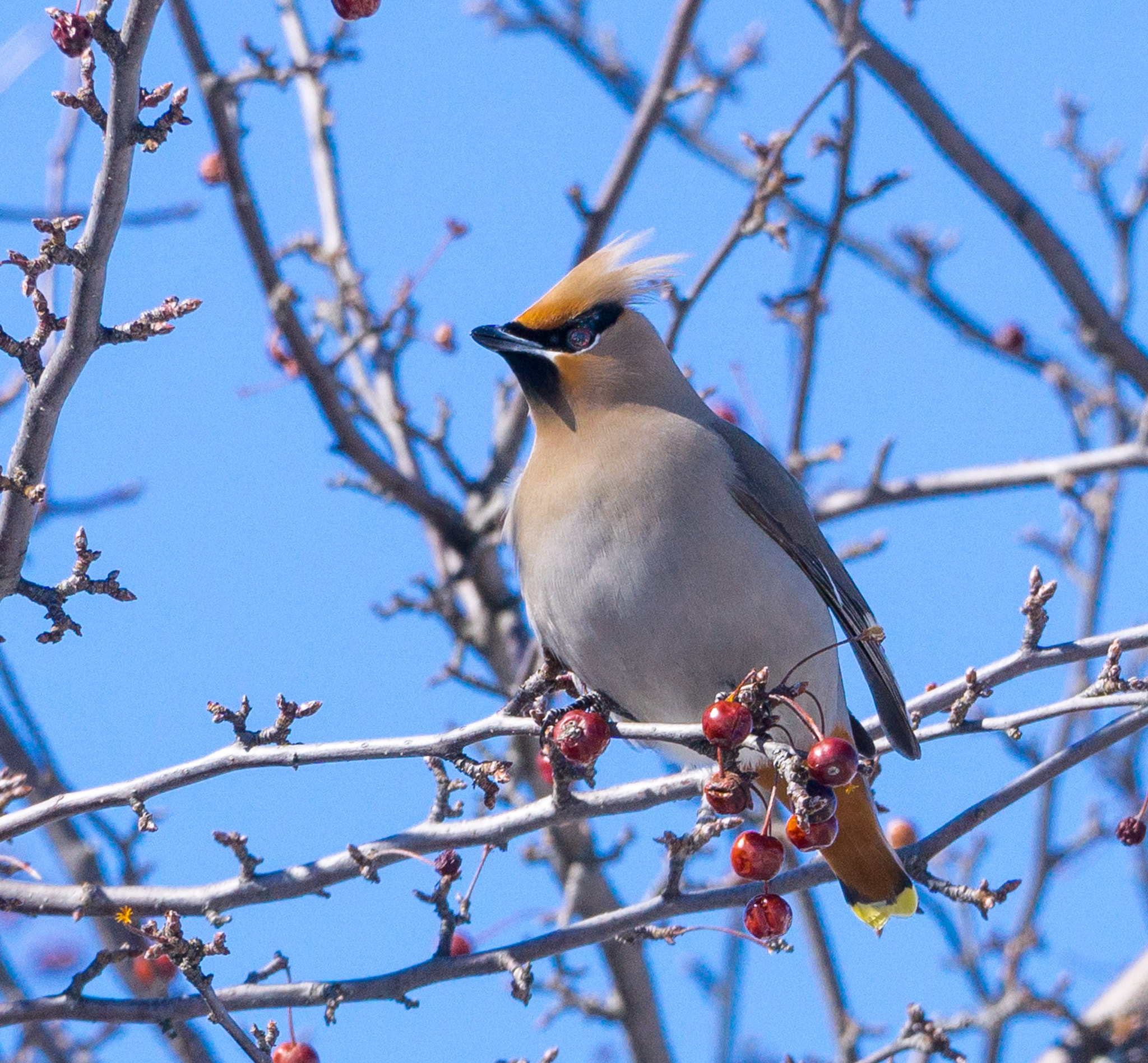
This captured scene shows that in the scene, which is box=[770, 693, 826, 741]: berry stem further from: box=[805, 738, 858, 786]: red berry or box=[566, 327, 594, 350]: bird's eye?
box=[566, 327, 594, 350]: bird's eye

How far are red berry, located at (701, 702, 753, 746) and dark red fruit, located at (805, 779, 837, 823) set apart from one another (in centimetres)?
15

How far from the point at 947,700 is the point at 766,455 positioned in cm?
116

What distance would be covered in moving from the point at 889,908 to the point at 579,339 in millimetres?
1720

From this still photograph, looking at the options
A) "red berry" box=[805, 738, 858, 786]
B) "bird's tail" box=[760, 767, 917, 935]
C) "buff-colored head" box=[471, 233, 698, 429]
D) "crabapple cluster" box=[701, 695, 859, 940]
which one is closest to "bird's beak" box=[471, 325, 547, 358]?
"buff-colored head" box=[471, 233, 698, 429]

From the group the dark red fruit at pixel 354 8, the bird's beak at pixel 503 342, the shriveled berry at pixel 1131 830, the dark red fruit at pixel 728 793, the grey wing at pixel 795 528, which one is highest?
the bird's beak at pixel 503 342

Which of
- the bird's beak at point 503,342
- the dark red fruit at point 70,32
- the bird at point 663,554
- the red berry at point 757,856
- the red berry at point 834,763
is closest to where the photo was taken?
the dark red fruit at point 70,32

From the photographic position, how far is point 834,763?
9.36 ft

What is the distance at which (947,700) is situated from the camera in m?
3.29

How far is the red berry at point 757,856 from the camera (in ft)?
10.2

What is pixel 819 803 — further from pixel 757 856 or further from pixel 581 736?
pixel 581 736

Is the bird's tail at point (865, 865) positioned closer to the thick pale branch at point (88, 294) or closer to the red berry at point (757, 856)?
the red berry at point (757, 856)

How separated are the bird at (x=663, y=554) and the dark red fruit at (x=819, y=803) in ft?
2.14

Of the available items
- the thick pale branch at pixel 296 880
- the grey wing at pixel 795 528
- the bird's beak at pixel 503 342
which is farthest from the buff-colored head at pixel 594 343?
the thick pale branch at pixel 296 880

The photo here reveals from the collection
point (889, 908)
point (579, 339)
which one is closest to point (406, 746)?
point (889, 908)
